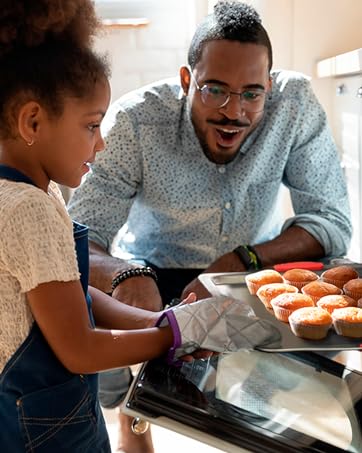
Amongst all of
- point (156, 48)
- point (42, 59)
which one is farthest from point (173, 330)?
point (156, 48)

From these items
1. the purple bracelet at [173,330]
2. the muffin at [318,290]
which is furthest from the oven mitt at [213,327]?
the muffin at [318,290]

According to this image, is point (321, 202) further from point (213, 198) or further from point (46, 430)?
point (46, 430)

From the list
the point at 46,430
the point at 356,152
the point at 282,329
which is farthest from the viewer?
the point at 356,152

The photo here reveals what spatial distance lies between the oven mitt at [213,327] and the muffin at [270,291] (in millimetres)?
195

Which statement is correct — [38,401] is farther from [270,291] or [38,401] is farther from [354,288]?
[354,288]

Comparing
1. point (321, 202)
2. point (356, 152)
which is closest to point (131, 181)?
point (321, 202)

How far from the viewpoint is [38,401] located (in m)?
0.90

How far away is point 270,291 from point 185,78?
649 millimetres

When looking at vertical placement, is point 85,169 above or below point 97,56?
below

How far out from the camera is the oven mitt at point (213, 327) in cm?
93

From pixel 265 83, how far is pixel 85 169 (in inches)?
26.7

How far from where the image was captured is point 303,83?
168cm

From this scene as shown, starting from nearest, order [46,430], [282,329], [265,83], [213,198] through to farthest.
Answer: [46,430], [282,329], [265,83], [213,198]

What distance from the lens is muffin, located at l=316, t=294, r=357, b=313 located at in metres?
1.13
